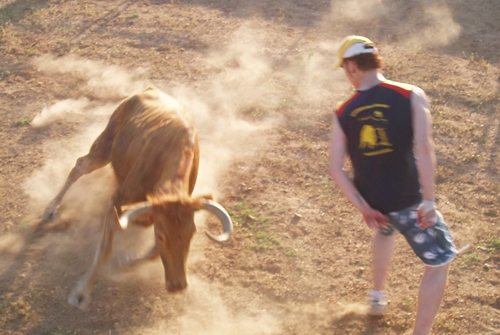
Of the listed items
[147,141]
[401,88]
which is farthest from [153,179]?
[401,88]

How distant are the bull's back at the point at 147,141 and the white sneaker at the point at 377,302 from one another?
1951mm

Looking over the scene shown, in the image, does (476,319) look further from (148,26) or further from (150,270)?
(148,26)

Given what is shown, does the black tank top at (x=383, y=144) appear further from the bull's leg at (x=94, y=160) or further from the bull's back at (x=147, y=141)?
the bull's leg at (x=94, y=160)

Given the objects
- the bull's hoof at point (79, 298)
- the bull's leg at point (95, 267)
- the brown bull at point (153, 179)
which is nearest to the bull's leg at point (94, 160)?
the brown bull at point (153, 179)

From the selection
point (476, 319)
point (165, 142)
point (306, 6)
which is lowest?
point (306, 6)

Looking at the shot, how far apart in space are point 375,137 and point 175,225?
5.53 ft

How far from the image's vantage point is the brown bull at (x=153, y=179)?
446cm

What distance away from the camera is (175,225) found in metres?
4.46

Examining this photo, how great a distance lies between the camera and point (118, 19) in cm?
1092

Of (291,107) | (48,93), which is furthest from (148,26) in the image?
(291,107)

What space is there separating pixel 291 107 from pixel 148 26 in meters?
3.91

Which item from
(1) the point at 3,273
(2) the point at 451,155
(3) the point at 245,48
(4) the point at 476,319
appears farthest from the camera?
(3) the point at 245,48

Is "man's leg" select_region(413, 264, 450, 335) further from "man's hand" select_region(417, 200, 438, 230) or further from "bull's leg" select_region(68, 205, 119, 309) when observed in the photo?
"bull's leg" select_region(68, 205, 119, 309)

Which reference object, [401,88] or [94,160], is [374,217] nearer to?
[401,88]
